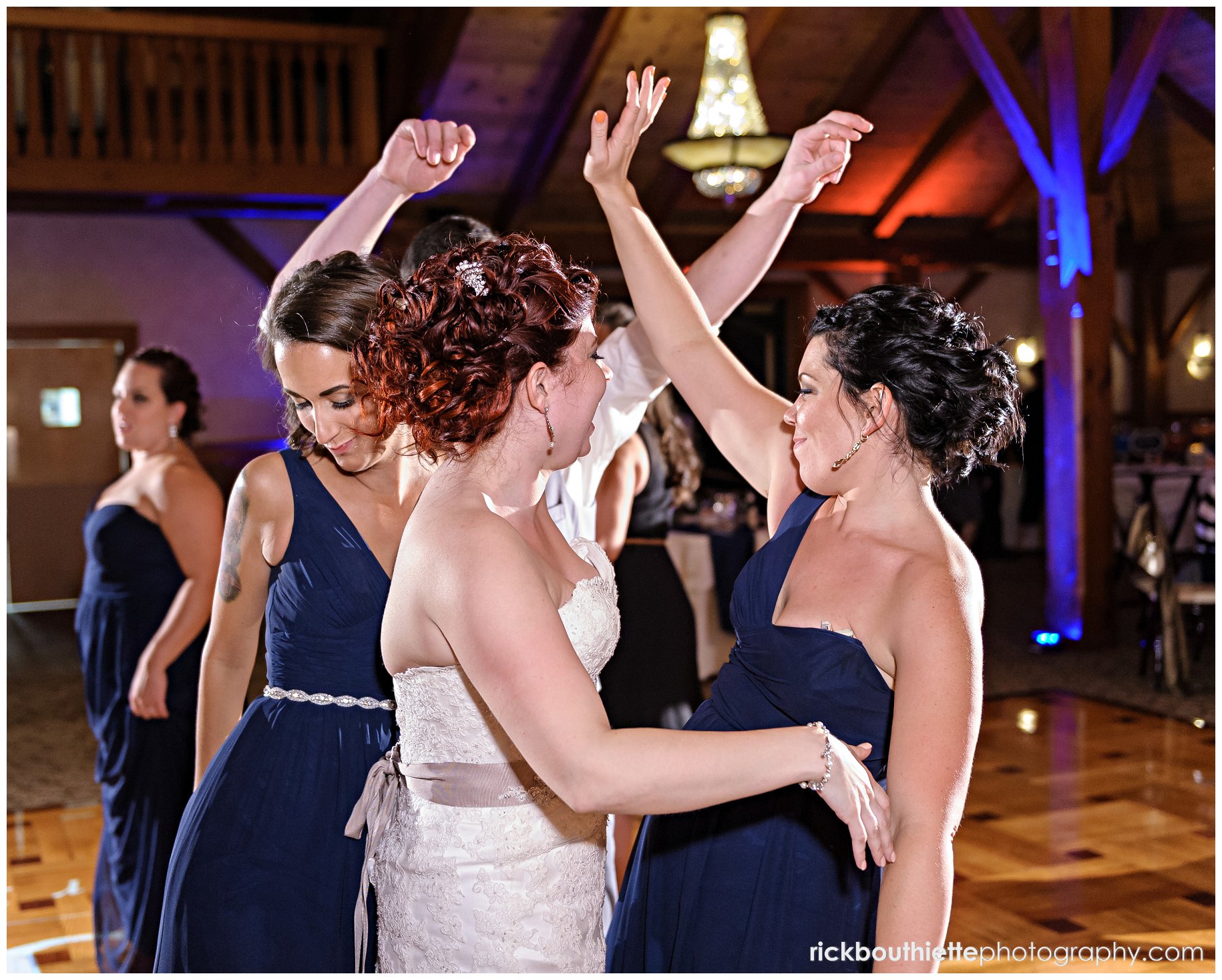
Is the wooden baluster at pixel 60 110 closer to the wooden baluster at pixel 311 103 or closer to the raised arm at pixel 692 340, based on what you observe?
the wooden baluster at pixel 311 103

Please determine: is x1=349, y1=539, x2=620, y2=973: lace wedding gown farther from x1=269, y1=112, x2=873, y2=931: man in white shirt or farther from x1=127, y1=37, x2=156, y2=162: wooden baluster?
x1=127, y1=37, x2=156, y2=162: wooden baluster

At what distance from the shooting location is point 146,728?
310cm

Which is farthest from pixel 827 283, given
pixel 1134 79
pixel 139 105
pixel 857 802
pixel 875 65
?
pixel 857 802

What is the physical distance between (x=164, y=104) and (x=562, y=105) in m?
3.01

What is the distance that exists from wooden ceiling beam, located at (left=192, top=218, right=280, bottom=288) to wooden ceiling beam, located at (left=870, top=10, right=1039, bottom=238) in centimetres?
608

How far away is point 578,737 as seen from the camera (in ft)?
3.87

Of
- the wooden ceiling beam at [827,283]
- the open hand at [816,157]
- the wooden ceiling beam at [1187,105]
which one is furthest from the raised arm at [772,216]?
the wooden ceiling beam at [827,283]

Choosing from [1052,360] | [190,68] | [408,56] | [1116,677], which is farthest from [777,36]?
[1116,677]

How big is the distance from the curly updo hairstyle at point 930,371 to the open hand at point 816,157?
0.41 meters

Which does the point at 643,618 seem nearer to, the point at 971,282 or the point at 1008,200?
the point at 1008,200

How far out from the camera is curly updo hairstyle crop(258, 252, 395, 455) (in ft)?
5.80

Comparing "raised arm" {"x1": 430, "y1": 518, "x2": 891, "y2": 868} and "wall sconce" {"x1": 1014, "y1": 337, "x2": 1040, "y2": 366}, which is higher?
"wall sconce" {"x1": 1014, "y1": 337, "x2": 1040, "y2": 366}

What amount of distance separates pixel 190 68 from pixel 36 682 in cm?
455

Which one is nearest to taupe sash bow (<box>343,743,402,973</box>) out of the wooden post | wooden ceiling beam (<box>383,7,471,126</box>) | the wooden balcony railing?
the wooden post
